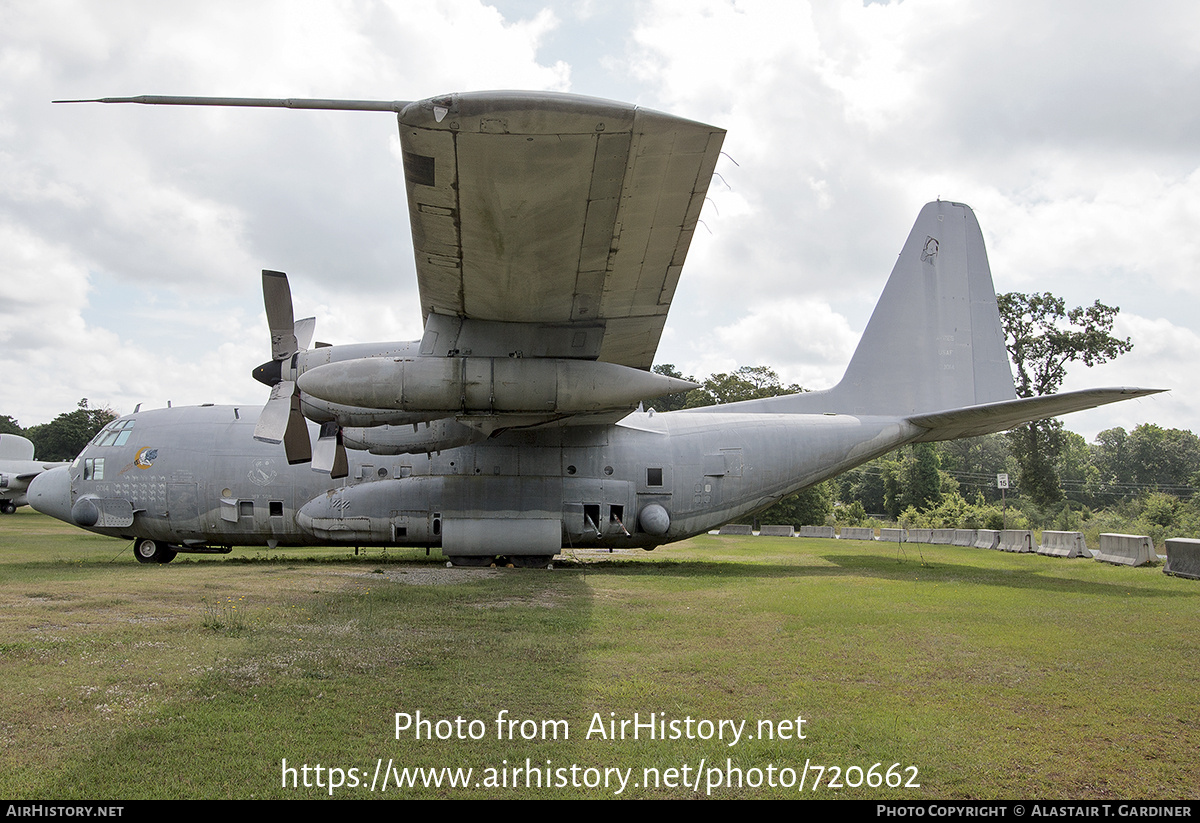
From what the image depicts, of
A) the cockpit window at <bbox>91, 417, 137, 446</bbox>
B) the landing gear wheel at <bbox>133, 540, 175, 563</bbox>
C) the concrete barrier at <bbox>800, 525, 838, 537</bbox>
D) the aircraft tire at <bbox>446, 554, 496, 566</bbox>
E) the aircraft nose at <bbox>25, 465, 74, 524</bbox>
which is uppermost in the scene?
the cockpit window at <bbox>91, 417, 137, 446</bbox>

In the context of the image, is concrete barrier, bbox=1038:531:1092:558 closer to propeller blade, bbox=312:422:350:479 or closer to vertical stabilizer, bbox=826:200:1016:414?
vertical stabilizer, bbox=826:200:1016:414

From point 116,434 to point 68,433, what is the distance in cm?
5826

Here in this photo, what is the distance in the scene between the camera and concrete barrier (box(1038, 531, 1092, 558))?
18156mm

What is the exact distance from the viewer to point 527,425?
42.4 ft

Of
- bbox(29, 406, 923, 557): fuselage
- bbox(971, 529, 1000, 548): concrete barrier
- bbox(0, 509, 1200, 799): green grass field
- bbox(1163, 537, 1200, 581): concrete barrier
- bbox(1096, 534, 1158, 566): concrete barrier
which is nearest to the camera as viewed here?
bbox(0, 509, 1200, 799): green grass field

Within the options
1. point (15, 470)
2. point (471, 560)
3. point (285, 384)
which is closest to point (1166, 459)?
point (471, 560)

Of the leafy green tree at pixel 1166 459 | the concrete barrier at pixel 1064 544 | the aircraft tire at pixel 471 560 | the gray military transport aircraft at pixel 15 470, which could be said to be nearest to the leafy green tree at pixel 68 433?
the gray military transport aircraft at pixel 15 470

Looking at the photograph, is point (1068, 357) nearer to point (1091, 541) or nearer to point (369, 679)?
→ point (1091, 541)

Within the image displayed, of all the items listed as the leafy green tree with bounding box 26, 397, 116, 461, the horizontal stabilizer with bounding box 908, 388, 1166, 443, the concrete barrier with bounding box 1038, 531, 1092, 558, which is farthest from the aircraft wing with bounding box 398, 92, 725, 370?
the leafy green tree with bounding box 26, 397, 116, 461

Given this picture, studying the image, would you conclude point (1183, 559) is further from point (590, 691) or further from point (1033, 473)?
point (1033, 473)

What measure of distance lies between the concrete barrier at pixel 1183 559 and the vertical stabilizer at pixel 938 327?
4378mm

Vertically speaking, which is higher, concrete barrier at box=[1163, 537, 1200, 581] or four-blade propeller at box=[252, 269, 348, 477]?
four-blade propeller at box=[252, 269, 348, 477]

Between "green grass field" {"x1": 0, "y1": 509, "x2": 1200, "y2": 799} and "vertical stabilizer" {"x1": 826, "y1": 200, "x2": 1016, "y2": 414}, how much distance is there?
20.6 feet

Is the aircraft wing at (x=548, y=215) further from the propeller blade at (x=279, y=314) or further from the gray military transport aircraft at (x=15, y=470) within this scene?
the gray military transport aircraft at (x=15, y=470)
